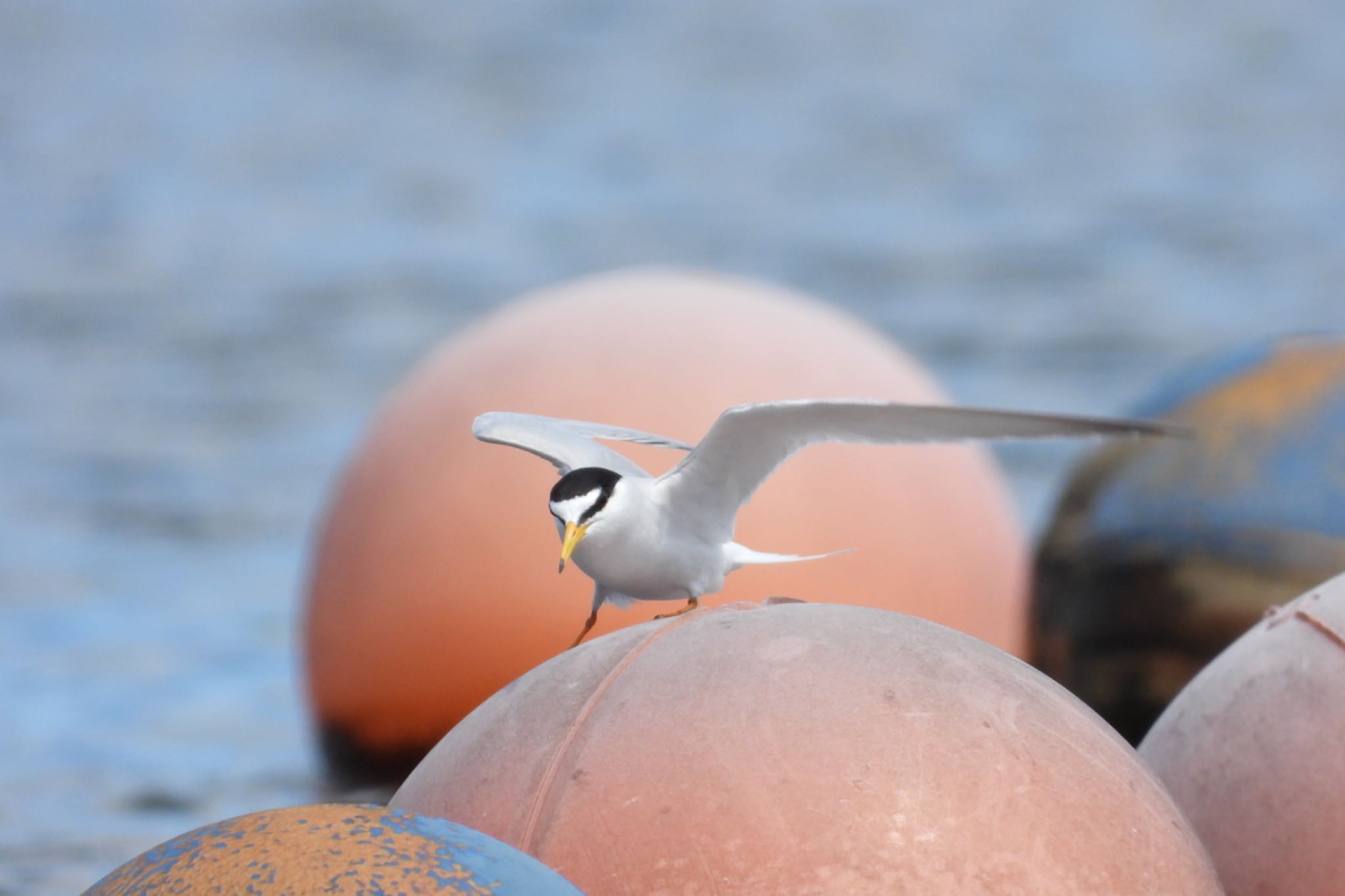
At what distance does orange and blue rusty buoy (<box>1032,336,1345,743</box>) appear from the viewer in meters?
6.11

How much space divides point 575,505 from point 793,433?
52 cm

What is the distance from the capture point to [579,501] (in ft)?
13.8

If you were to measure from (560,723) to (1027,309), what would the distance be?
1764cm

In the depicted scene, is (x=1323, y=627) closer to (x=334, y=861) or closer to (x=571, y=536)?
(x=571, y=536)

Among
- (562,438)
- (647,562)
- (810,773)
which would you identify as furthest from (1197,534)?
(810,773)

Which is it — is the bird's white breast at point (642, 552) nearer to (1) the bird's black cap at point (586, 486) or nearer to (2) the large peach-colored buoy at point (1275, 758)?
(1) the bird's black cap at point (586, 486)

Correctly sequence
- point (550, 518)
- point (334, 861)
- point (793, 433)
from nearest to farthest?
point (334, 861), point (793, 433), point (550, 518)

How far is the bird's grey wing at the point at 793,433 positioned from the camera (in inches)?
162

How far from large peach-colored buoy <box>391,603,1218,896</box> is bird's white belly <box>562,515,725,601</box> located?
2.15 feet

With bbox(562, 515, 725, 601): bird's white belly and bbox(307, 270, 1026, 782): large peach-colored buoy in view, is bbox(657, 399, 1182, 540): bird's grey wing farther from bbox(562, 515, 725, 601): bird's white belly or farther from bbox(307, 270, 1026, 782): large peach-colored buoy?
bbox(307, 270, 1026, 782): large peach-colored buoy

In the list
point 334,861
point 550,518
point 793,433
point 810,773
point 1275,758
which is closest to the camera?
point 334,861

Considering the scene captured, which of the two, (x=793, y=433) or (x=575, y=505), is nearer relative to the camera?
(x=575, y=505)

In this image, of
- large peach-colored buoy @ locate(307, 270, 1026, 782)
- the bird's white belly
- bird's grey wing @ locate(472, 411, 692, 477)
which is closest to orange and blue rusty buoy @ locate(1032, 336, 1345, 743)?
large peach-colored buoy @ locate(307, 270, 1026, 782)

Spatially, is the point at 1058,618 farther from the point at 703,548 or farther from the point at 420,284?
the point at 420,284
